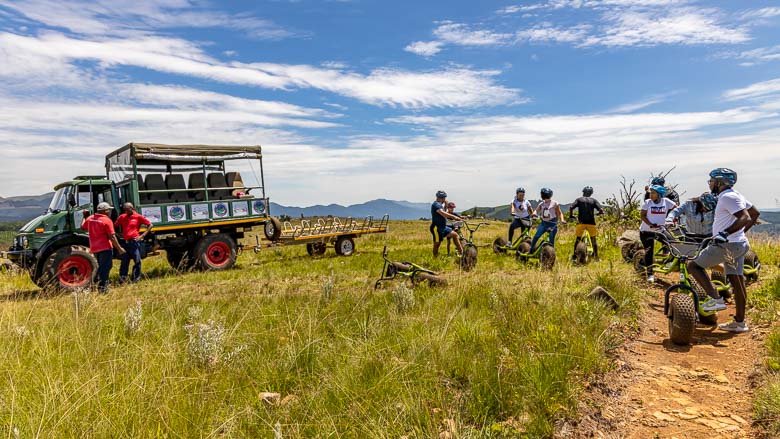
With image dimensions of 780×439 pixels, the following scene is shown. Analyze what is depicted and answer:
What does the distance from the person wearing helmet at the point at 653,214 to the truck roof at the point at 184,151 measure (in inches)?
413

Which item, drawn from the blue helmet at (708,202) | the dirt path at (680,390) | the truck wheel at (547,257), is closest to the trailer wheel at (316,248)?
the truck wheel at (547,257)

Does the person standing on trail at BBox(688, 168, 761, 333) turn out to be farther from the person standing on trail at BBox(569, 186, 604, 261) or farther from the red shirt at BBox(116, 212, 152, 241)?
the red shirt at BBox(116, 212, 152, 241)

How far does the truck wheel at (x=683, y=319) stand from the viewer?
5.14m

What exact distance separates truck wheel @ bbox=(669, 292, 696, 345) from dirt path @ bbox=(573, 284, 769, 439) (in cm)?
13

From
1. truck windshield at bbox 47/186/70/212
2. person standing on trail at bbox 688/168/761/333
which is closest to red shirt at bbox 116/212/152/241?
truck windshield at bbox 47/186/70/212

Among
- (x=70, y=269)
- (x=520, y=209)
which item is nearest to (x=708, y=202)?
(x=520, y=209)

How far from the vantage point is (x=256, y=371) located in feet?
13.7

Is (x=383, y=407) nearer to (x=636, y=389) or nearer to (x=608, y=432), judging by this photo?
(x=608, y=432)

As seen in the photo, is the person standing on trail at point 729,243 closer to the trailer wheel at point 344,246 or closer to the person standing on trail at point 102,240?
the person standing on trail at point 102,240

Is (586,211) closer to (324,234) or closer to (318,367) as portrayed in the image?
(324,234)

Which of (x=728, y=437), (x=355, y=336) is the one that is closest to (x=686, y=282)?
(x=728, y=437)

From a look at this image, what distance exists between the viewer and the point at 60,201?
11195 millimetres

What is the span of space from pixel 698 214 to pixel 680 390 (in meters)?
4.46

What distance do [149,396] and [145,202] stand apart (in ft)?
34.4
